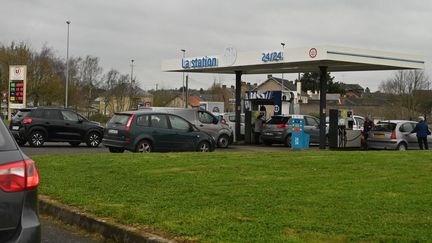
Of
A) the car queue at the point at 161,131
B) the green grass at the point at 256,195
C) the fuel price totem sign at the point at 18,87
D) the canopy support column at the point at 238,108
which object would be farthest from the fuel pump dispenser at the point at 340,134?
the fuel price totem sign at the point at 18,87

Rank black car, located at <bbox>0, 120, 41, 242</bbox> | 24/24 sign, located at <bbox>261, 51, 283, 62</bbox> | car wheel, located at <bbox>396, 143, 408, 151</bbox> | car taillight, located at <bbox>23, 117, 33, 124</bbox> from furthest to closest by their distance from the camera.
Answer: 24/24 sign, located at <bbox>261, 51, 283, 62</bbox>, car wheel, located at <bbox>396, 143, 408, 151</bbox>, car taillight, located at <bbox>23, 117, 33, 124</bbox>, black car, located at <bbox>0, 120, 41, 242</bbox>

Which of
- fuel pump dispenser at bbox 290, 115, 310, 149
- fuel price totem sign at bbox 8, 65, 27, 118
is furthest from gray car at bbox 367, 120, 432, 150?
fuel price totem sign at bbox 8, 65, 27, 118

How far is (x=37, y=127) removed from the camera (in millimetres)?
21797

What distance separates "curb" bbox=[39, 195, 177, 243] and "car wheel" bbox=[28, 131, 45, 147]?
44.3 ft

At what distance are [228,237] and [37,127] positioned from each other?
1742cm

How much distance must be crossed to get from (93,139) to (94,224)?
1664 centimetres

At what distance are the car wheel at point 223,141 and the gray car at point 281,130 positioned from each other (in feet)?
7.97

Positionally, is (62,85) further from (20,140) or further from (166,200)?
(166,200)

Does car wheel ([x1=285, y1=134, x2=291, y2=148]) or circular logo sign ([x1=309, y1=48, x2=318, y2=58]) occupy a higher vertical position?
circular logo sign ([x1=309, y1=48, x2=318, y2=58])

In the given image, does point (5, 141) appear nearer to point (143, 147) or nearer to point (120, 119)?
point (143, 147)

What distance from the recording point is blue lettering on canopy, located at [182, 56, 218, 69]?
27633 millimetres

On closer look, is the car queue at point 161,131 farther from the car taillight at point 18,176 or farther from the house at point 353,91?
the house at point 353,91

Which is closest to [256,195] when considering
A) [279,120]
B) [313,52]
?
[313,52]

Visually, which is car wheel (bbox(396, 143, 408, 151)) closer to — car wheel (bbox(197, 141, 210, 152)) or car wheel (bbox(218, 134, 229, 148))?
car wheel (bbox(218, 134, 229, 148))
